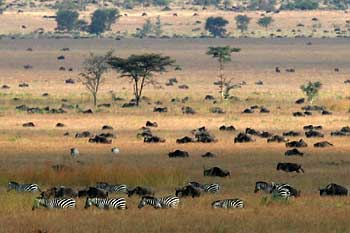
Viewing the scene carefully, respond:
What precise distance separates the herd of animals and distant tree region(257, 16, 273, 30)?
114m

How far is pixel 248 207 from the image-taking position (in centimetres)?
2162

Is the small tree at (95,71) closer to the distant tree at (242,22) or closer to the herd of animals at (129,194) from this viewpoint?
the herd of animals at (129,194)

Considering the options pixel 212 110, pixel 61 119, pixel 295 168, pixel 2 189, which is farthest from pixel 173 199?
pixel 212 110

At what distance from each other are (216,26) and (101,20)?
14174mm

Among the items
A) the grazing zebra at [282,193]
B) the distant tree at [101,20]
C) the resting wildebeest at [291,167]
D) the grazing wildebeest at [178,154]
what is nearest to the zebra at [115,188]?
the grazing zebra at [282,193]

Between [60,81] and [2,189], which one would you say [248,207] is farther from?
[60,81]

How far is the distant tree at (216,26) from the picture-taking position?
134 metres

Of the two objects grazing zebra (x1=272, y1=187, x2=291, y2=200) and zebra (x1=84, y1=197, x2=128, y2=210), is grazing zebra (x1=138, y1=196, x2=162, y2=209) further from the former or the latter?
grazing zebra (x1=272, y1=187, x2=291, y2=200)

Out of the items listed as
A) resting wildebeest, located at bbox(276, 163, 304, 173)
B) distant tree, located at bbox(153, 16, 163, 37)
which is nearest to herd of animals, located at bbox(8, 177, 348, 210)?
resting wildebeest, located at bbox(276, 163, 304, 173)

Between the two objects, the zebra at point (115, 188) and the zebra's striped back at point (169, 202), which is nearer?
the zebra's striped back at point (169, 202)

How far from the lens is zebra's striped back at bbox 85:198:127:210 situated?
21016 millimetres

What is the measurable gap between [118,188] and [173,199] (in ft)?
10.1

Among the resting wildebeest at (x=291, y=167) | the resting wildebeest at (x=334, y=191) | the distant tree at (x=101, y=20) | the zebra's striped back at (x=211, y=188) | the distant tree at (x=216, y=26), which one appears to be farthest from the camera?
the distant tree at (x=101, y=20)

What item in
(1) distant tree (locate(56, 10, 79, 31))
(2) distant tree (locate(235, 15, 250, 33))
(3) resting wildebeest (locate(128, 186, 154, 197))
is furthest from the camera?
(2) distant tree (locate(235, 15, 250, 33))
